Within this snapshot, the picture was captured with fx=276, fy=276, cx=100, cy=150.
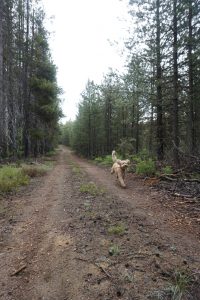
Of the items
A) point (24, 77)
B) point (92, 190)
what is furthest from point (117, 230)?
point (24, 77)

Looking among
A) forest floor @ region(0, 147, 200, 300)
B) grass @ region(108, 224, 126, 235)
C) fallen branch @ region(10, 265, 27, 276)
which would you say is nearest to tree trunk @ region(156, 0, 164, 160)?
forest floor @ region(0, 147, 200, 300)

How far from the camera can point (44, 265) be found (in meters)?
4.20

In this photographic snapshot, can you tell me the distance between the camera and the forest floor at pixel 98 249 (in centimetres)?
359

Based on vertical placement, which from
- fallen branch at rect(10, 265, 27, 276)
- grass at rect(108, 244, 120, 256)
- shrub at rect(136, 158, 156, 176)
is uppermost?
shrub at rect(136, 158, 156, 176)

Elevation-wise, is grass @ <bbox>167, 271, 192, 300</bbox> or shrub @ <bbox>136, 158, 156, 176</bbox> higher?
shrub @ <bbox>136, 158, 156, 176</bbox>

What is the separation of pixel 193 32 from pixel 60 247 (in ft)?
45.1

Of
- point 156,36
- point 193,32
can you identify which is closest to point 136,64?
point 156,36

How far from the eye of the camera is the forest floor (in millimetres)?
3588

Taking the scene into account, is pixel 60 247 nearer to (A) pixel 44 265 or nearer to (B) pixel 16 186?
(A) pixel 44 265

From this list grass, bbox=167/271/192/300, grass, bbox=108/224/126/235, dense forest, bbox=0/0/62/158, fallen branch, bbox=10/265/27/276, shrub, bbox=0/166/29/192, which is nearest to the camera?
grass, bbox=167/271/192/300

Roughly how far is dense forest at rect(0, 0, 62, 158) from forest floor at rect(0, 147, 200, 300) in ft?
35.6

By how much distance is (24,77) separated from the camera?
23047mm

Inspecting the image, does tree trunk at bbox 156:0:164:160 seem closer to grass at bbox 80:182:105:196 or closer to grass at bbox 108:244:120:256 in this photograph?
grass at bbox 80:182:105:196

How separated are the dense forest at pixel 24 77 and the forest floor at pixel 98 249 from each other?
35.6 feet
